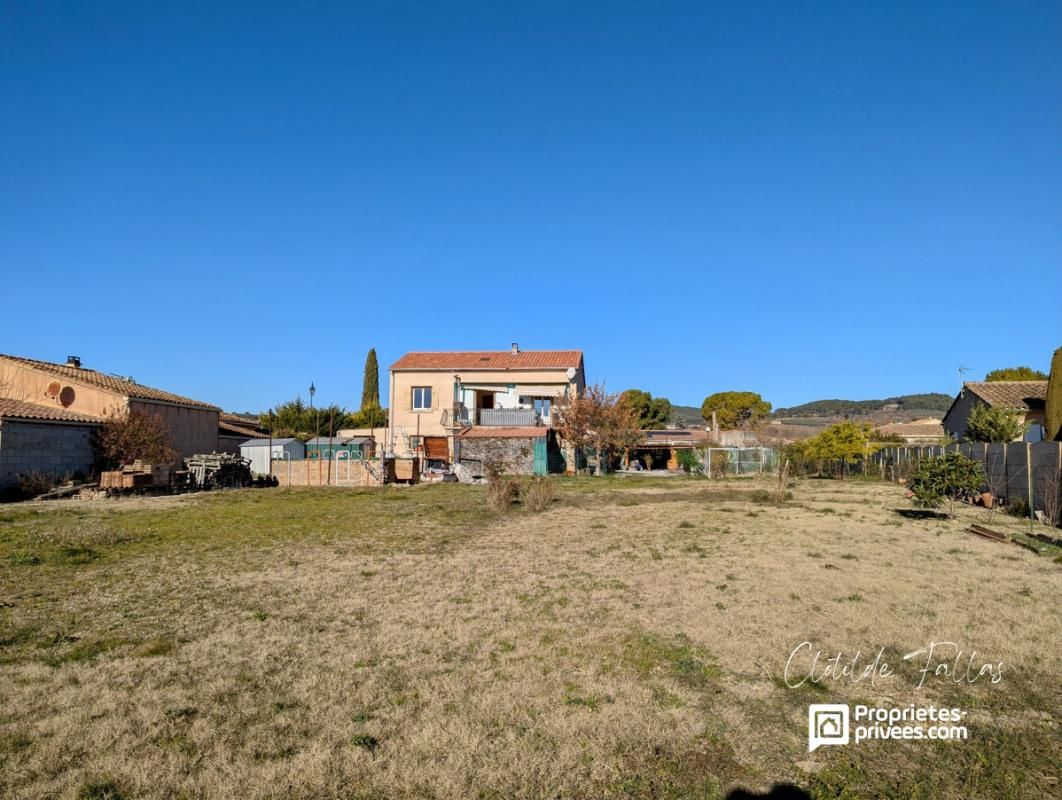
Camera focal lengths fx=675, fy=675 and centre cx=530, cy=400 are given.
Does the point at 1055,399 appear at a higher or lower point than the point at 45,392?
lower

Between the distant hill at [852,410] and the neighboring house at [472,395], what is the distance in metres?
62.0

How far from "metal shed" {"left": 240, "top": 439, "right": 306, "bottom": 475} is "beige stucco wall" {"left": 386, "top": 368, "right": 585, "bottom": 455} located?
5626mm

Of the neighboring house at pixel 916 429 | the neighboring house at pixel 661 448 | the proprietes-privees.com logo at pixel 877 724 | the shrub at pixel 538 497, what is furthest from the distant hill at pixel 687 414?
the proprietes-privees.com logo at pixel 877 724

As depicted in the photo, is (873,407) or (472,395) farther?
(873,407)

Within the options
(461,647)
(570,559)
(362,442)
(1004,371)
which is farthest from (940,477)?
(1004,371)

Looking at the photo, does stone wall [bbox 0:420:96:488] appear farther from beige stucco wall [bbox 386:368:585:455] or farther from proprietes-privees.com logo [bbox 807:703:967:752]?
proprietes-privees.com logo [bbox 807:703:967:752]

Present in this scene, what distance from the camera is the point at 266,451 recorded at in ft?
123

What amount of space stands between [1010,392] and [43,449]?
44.0m

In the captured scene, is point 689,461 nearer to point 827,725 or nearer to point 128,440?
point 128,440

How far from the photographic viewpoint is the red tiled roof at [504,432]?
3722 cm

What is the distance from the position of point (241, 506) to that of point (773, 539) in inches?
574

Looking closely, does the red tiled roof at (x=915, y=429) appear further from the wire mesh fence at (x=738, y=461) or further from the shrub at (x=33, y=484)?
the shrub at (x=33, y=484)

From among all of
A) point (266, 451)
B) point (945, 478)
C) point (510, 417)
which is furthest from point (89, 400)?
point (945, 478)

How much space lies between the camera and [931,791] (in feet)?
11.4
